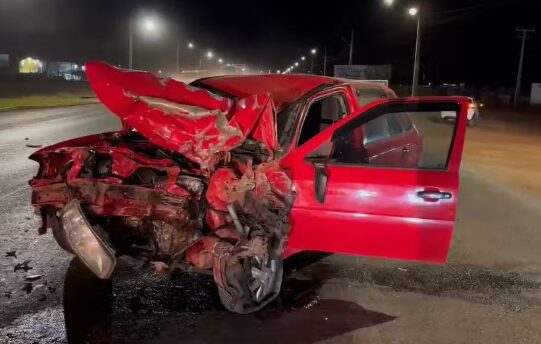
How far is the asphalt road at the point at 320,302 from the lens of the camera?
13.6ft

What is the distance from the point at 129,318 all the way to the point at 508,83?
228 feet

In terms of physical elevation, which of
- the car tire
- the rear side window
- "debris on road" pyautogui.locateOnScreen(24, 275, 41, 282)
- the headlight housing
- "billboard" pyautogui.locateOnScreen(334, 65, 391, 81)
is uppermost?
"billboard" pyautogui.locateOnScreen(334, 65, 391, 81)

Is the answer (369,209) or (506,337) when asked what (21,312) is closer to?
(369,209)

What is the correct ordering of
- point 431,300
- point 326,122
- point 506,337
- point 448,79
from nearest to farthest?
point 506,337 → point 431,300 → point 326,122 → point 448,79

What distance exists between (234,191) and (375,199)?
44.3 inches

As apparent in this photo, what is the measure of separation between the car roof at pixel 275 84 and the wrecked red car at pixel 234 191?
456mm

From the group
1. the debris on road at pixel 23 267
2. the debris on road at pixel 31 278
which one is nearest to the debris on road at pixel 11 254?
the debris on road at pixel 23 267

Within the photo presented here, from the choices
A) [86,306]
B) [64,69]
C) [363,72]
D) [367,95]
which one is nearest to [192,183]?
[86,306]

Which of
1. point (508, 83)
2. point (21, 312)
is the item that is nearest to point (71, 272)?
point (21, 312)

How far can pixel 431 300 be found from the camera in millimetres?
4883

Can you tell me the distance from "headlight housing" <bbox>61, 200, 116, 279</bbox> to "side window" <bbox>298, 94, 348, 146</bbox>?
87.7 inches

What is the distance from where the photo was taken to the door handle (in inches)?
172

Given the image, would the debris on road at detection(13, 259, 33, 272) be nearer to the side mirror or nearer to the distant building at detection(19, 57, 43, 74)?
the side mirror

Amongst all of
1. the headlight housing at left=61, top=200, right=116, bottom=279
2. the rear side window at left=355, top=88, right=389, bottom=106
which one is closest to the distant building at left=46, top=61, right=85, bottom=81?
the rear side window at left=355, top=88, right=389, bottom=106
